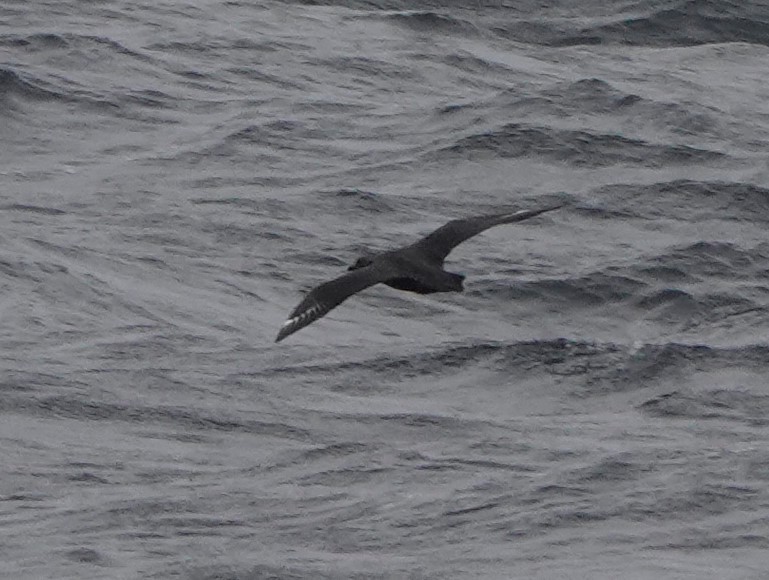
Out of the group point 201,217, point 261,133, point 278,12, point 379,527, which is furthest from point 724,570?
point 278,12

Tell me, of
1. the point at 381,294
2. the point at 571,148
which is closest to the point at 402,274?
the point at 381,294

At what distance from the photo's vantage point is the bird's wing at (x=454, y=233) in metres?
14.6

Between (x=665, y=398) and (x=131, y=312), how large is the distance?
13.1ft

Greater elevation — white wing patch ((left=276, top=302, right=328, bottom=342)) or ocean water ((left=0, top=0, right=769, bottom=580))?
white wing patch ((left=276, top=302, right=328, bottom=342))

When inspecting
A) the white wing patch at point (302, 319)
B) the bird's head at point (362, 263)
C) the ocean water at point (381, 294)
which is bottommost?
the ocean water at point (381, 294)

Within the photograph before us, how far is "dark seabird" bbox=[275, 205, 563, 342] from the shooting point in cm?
1323

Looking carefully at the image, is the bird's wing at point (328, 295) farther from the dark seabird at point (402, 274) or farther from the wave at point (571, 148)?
the wave at point (571, 148)

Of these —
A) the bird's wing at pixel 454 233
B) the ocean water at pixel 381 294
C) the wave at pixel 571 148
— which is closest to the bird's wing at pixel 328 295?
the bird's wing at pixel 454 233

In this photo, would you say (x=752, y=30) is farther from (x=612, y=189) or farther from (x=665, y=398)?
(x=665, y=398)

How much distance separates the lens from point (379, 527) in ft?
45.9

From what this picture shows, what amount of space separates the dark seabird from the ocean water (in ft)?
4.53

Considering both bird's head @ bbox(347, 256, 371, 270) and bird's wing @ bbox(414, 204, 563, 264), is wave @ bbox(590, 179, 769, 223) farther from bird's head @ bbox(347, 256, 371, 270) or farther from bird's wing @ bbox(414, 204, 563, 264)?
bird's head @ bbox(347, 256, 371, 270)

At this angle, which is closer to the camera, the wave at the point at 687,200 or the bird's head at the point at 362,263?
the bird's head at the point at 362,263

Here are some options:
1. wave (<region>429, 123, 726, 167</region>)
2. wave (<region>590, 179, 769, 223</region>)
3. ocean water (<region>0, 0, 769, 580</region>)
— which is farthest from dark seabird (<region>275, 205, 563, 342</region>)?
wave (<region>429, 123, 726, 167</region>)
